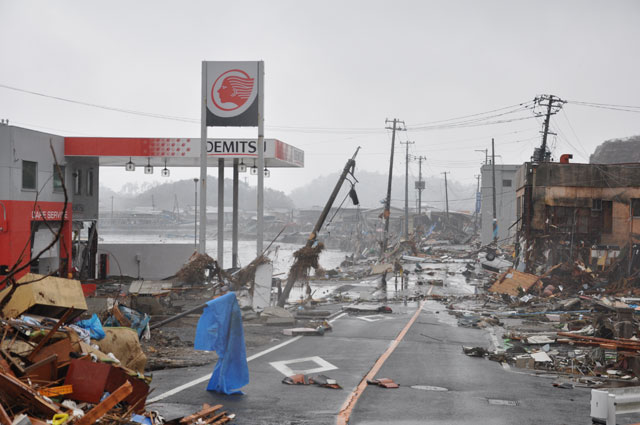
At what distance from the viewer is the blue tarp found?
9656mm

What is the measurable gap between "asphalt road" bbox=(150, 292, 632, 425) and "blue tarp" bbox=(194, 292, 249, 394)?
234 millimetres

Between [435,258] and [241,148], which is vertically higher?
[241,148]

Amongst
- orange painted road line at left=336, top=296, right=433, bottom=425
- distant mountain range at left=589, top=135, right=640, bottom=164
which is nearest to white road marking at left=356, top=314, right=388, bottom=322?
orange painted road line at left=336, top=296, right=433, bottom=425

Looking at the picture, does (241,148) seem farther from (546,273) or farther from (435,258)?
(435,258)

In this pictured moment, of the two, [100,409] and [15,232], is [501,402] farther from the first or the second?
[15,232]

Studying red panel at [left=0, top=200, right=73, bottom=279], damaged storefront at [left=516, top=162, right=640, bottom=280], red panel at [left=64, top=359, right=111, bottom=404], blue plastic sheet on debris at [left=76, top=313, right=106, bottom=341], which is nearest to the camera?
red panel at [left=64, top=359, right=111, bottom=404]

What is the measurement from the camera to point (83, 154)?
92.3ft

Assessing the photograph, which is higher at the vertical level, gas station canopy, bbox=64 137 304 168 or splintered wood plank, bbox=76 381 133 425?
gas station canopy, bbox=64 137 304 168

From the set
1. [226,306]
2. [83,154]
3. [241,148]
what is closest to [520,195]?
[241,148]

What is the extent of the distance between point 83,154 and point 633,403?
25648mm

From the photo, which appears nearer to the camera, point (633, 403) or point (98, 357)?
point (633, 403)

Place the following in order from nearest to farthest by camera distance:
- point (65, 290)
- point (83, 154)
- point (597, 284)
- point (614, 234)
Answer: point (65, 290)
point (83, 154)
point (597, 284)
point (614, 234)

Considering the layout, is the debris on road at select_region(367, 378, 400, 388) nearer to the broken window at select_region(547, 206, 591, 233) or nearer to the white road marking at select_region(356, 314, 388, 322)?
the white road marking at select_region(356, 314, 388, 322)

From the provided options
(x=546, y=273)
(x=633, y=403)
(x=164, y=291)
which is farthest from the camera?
(x=546, y=273)
